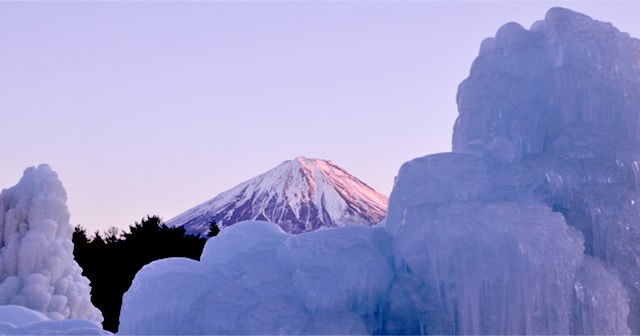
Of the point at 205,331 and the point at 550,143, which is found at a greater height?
the point at 550,143

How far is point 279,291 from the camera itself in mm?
10242

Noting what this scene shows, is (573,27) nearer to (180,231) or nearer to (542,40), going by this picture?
(542,40)

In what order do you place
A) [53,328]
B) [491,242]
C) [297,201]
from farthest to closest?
[297,201], [53,328], [491,242]

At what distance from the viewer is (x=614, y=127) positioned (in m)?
11.5

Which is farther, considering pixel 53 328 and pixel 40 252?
pixel 40 252

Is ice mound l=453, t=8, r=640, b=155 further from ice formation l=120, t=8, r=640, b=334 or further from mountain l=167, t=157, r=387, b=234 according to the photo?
mountain l=167, t=157, r=387, b=234

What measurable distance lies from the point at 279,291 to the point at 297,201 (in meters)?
92.3

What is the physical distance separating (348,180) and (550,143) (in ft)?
326

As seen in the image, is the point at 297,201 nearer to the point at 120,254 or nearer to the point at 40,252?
the point at 120,254

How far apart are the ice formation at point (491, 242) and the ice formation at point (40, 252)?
46.3 feet

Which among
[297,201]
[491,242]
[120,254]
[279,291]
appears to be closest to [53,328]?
[279,291]

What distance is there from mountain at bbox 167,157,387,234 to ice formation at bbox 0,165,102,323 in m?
63.3

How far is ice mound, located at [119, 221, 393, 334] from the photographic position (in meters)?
9.81

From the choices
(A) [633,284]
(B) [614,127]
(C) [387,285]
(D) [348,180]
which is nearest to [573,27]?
(B) [614,127]
